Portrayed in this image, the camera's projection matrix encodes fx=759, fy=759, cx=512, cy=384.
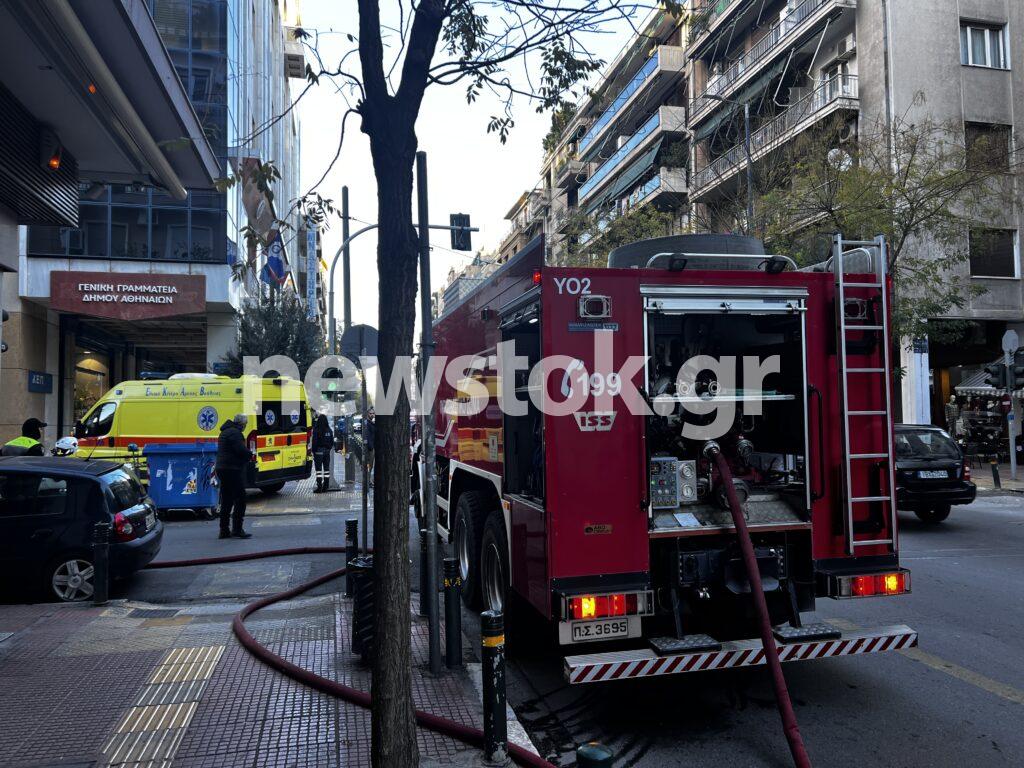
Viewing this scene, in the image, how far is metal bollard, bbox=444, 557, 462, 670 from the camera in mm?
5277

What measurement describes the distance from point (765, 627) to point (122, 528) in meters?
6.40

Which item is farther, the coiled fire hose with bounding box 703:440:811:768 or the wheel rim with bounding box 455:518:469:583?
the wheel rim with bounding box 455:518:469:583

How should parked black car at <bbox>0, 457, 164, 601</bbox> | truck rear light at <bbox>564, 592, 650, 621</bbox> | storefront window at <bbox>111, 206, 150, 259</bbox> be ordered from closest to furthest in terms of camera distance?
truck rear light at <bbox>564, 592, 650, 621</bbox>
parked black car at <bbox>0, 457, 164, 601</bbox>
storefront window at <bbox>111, 206, 150, 259</bbox>

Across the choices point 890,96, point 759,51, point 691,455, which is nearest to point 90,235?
point 759,51

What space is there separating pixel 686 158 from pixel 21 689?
1146 inches

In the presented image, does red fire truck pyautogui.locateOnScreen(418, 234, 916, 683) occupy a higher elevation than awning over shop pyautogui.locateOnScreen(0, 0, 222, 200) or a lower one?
lower

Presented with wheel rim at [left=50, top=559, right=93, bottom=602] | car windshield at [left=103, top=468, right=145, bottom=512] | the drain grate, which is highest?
car windshield at [left=103, top=468, right=145, bottom=512]

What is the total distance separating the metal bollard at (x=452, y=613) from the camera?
5.28 meters

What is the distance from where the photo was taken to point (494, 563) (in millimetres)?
6312

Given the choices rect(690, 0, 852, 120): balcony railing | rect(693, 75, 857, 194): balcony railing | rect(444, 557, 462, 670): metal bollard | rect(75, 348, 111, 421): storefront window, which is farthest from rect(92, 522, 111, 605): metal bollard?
rect(693, 75, 857, 194): balcony railing

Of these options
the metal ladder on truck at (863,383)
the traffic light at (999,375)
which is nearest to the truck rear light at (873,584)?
the metal ladder on truck at (863,383)

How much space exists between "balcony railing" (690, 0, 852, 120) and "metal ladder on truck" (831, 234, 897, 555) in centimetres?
1901

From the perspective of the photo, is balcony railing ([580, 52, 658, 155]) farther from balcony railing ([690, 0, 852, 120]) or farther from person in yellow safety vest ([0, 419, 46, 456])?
person in yellow safety vest ([0, 419, 46, 456])

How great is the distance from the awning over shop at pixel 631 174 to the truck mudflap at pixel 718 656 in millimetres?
27108
